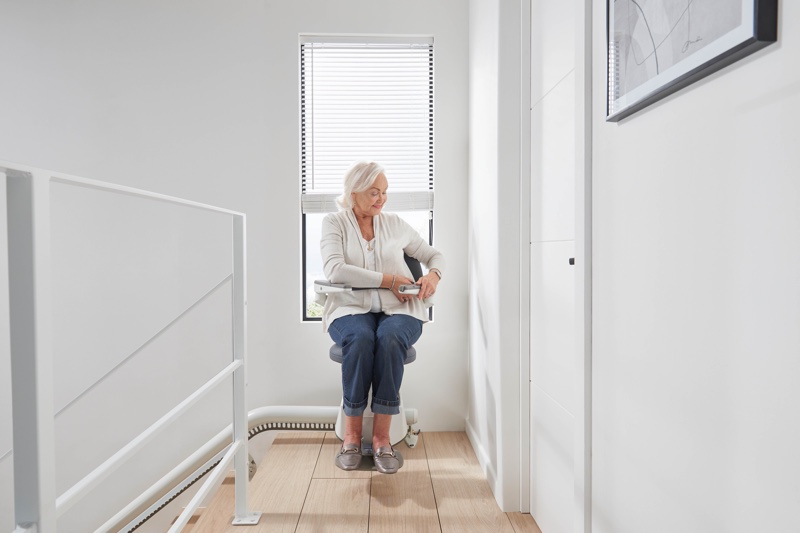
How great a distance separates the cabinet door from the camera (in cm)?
143

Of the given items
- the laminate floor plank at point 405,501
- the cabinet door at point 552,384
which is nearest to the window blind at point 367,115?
the cabinet door at point 552,384

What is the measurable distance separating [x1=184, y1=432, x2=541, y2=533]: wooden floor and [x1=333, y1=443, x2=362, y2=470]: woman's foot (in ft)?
0.27

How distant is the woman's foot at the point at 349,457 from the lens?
2018mm

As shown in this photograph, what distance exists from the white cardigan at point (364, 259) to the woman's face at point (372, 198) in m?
0.06

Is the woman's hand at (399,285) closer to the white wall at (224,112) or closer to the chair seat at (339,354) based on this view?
the chair seat at (339,354)

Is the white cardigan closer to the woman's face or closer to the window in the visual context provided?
the woman's face

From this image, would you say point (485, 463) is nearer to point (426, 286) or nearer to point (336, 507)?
point (336, 507)

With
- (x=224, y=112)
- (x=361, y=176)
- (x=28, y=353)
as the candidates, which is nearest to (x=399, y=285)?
(x=361, y=176)

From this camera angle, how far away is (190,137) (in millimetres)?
2670

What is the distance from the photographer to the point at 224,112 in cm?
267

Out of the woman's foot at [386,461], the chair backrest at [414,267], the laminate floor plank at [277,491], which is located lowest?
the laminate floor plank at [277,491]

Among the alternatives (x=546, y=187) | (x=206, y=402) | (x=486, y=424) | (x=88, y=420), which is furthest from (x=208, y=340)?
(x=546, y=187)
